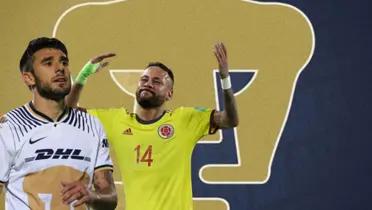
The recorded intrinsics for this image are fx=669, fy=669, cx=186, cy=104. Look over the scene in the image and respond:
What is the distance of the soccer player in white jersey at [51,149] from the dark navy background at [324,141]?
5.58 ft

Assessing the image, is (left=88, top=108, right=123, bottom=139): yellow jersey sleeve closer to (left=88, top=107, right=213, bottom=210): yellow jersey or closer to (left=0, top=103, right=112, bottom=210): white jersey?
(left=88, top=107, right=213, bottom=210): yellow jersey

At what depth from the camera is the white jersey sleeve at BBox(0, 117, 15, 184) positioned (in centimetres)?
178

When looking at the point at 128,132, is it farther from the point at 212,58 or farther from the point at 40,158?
the point at 40,158

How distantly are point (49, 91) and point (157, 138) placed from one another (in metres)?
1.15

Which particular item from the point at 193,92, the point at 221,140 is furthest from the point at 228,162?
the point at 193,92

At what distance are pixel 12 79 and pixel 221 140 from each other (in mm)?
1172

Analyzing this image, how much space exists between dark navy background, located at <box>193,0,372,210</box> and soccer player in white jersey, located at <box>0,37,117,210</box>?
5.58 feet

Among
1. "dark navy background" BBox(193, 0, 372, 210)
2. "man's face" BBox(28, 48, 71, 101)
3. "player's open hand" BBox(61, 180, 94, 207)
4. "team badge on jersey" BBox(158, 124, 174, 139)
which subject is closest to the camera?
"player's open hand" BBox(61, 180, 94, 207)

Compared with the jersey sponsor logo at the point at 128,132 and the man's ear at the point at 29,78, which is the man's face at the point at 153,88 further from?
the man's ear at the point at 29,78

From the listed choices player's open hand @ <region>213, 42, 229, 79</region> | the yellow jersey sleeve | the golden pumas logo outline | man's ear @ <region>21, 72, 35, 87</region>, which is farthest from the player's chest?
the golden pumas logo outline

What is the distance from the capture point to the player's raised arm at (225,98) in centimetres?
268

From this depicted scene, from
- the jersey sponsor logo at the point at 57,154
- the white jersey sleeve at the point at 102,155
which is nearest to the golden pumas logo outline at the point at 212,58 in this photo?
the white jersey sleeve at the point at 102,155

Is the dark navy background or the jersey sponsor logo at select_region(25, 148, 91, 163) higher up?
the dark navy background

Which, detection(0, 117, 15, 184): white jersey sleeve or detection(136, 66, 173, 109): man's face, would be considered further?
detection(136, 66, 173, 109): man's face
